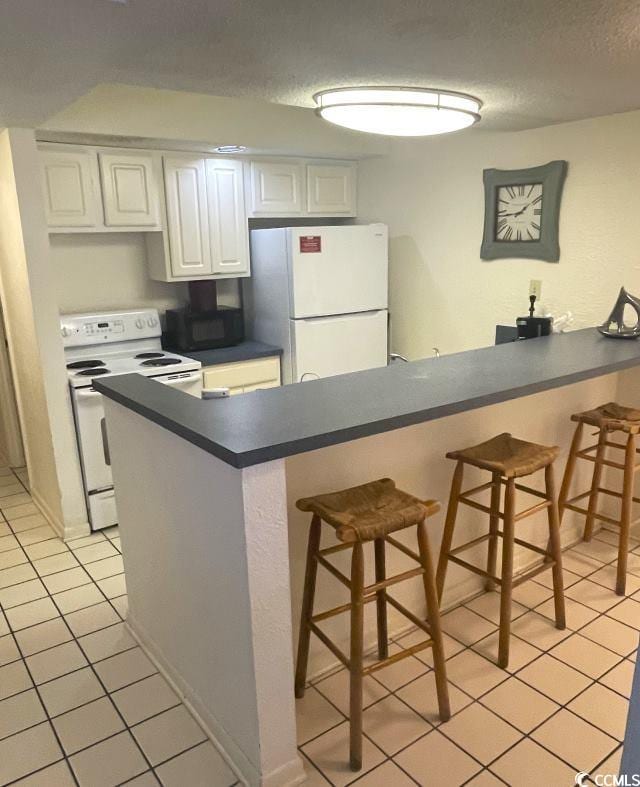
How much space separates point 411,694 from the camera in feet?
6.57

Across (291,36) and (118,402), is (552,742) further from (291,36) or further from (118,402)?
(291,36)

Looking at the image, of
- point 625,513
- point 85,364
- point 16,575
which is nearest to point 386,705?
point 625,513

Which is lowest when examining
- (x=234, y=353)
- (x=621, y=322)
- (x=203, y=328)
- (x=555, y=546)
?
(x=555, y=546)

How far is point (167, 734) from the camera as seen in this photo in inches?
73.9

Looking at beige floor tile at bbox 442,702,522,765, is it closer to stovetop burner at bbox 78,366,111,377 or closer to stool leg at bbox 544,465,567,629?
stool leg at bbox 544,465,567,629

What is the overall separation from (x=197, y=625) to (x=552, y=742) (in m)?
1.12

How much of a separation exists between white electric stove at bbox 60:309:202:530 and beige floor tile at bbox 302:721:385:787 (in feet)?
5.65

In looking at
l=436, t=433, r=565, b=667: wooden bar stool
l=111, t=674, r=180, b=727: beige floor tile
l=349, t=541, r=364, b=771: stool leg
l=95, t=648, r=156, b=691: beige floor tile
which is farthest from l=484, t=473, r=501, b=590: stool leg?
l=95, t=648, r=156, b=691: beige floor tile

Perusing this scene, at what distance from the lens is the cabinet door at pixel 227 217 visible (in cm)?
357

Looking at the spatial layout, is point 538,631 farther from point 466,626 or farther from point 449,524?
point 449,524

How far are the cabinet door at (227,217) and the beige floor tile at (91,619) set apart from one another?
2018mm

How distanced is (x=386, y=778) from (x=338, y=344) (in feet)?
8.43

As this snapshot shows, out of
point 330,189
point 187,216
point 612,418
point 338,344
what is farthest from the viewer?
point 330,189

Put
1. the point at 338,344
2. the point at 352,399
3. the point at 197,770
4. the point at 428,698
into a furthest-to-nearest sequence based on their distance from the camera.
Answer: the point at 338,344, the point at 428,698, the point at 352,399, the point at 197,770
